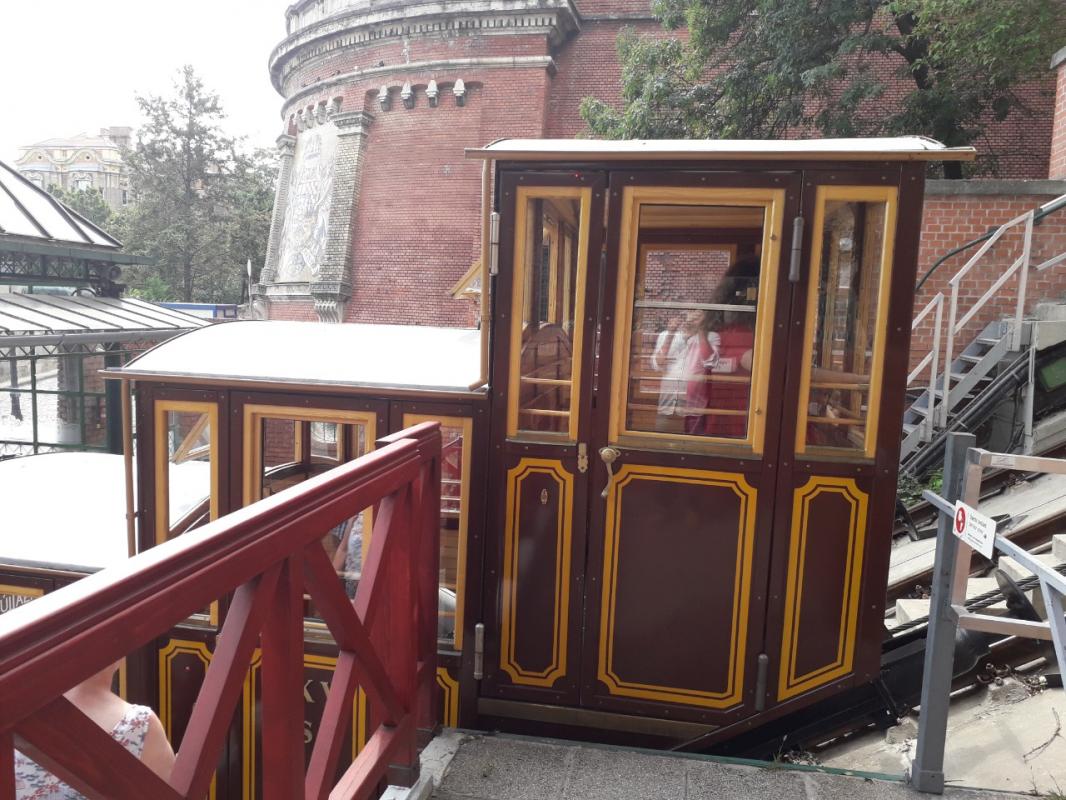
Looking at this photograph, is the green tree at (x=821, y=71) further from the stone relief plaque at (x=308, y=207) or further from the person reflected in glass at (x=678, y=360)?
the person reflected in glass at (x=678, y=360)

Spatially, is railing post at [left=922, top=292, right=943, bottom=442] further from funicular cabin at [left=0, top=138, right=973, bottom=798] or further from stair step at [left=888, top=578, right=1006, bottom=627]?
funicular cabin at [left=0, top=138, right=973, bottom=798]

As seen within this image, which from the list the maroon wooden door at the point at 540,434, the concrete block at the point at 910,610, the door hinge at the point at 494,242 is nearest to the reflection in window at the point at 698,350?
the maroon wooden door at the point at 540,434

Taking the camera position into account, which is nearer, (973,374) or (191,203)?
(973,374)

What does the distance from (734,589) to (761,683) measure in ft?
1.56

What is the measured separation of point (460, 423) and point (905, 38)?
40.3ft

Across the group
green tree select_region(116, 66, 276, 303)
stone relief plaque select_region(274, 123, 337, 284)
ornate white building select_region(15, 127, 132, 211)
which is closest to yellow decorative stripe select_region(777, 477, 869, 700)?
stone relief plaque select_region(274, 123, 337, 284)

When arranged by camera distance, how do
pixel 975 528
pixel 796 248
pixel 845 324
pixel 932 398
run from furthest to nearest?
pixel 932 398, pixel 845 324, pixel 796 248, pixel 975 528

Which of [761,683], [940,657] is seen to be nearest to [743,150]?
[940,657]

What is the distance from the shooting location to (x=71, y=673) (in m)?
1.10

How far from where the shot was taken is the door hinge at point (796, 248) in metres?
3.23

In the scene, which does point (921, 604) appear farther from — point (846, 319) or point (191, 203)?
point (191, 203)

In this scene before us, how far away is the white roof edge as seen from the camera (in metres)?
3.12

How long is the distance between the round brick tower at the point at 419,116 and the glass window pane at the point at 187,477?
1131 cm

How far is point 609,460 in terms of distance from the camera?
348cm
